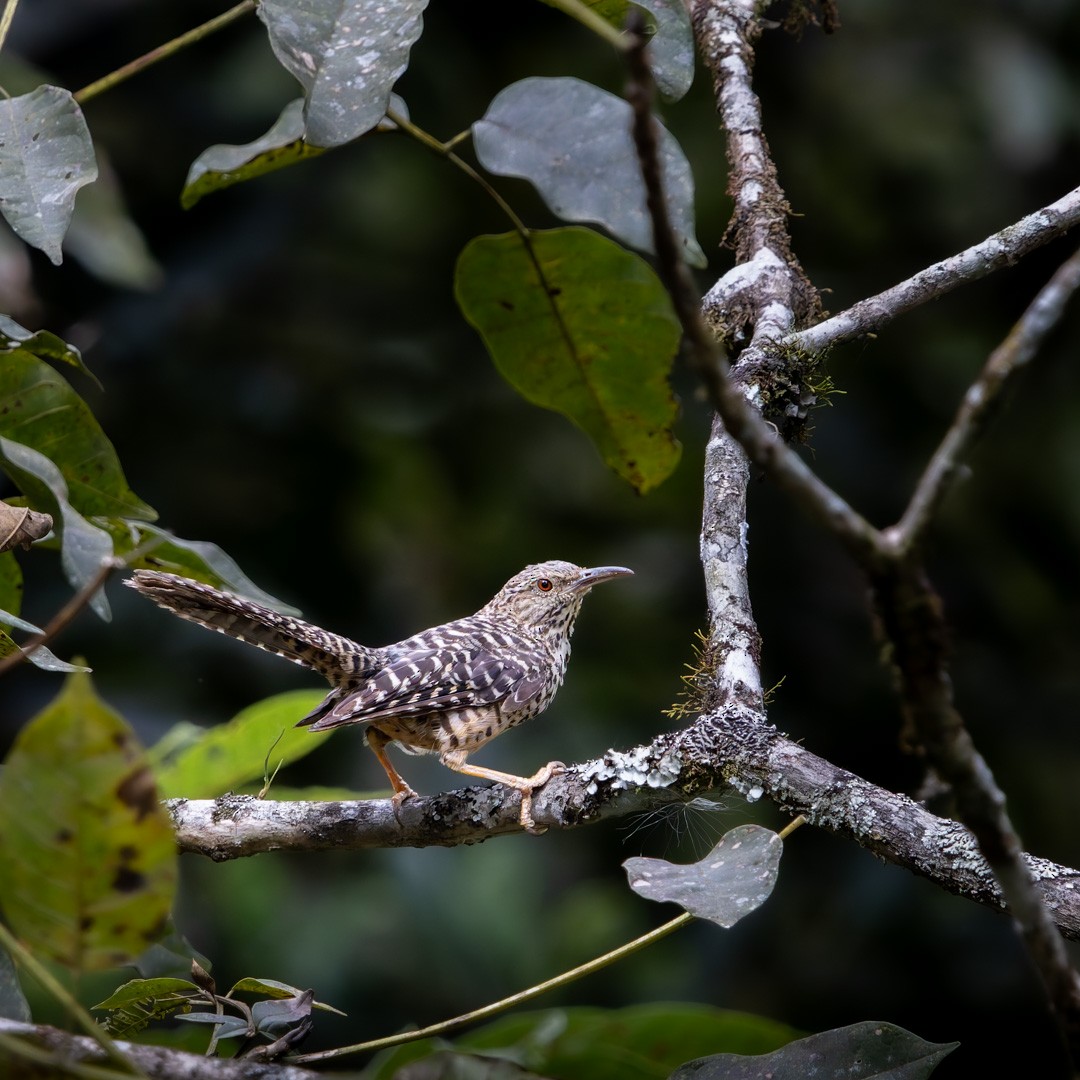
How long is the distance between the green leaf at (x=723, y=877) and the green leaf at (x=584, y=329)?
0.79m

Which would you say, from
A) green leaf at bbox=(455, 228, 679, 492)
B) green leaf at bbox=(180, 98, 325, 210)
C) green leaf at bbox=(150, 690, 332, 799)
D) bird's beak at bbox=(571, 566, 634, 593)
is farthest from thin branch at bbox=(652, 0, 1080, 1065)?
bird's beak at bbox=(571, 566, 634, 593)

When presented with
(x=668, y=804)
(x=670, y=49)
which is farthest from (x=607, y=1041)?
(x=670, y=49)

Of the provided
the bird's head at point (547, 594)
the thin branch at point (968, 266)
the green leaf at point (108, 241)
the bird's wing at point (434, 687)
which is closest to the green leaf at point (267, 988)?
the bird's wing at point (434, 687)

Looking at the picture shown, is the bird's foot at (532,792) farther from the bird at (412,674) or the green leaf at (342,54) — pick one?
the green leaf at (342,54)

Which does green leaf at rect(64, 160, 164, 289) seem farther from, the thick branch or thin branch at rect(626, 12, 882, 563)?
thin branch at rect(626, 12, 882, 563)

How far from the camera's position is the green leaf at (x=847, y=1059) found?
6.66 feet

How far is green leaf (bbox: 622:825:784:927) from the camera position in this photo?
75.4 inches

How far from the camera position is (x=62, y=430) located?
2.52 metres

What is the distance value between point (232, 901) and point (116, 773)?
184 inches

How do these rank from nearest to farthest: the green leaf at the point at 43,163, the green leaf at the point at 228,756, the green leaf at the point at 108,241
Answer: the green leaf at the point at 43,163 → the green leaf at the point at 228,756 → the green leaf at the point at 108,241

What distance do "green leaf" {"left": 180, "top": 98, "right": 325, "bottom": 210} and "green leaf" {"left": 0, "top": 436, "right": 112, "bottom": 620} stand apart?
83cm

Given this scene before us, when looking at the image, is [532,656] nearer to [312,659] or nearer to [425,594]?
[312,659]

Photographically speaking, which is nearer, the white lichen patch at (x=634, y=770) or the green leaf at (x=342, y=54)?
the green leaf at (x=342, y=54)

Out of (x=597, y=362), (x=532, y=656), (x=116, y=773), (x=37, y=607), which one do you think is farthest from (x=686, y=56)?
(x=37, y=607)
